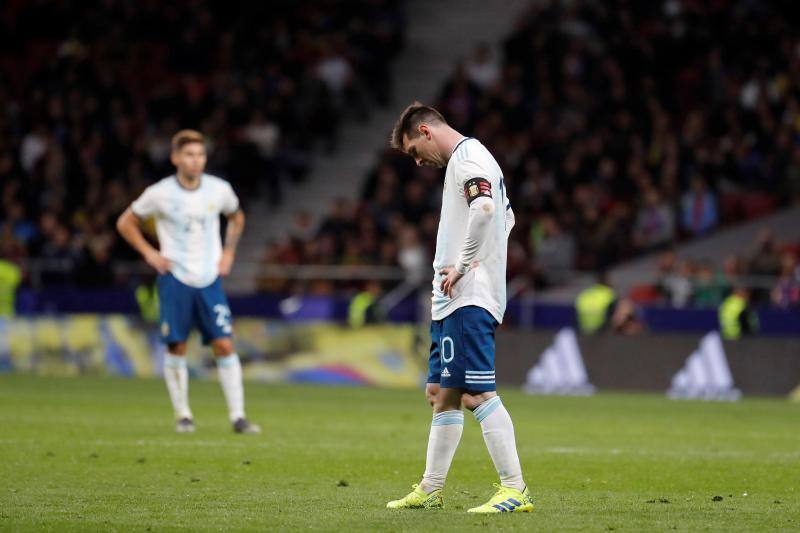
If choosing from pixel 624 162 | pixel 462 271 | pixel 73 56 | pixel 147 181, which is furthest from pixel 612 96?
pixel 462 271

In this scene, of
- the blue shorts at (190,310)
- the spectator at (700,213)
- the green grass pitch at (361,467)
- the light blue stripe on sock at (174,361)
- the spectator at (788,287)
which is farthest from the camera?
the spectator at (700,213)

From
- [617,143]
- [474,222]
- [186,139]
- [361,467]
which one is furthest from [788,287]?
[474,222]

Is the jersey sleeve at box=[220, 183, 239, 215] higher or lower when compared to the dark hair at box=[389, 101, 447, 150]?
higher

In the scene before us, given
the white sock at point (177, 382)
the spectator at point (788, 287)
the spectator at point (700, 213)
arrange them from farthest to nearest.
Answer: the spectator at point (700, 213), the spectator at point (788, 287), the white sock at point (177, 382)

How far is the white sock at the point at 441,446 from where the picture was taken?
8273mm

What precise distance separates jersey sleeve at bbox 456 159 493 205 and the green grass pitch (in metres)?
1.72

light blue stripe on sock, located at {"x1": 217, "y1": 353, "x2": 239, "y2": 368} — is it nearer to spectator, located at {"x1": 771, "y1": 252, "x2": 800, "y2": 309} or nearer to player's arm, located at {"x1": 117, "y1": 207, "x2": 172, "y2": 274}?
player's arm, located at {"x1": 117, "y1": 207, "x2": 172, "y2": 274}

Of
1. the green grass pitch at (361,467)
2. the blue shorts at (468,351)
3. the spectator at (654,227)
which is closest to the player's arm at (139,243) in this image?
the green grass pitch at (361,467)

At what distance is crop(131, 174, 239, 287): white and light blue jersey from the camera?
529 inches

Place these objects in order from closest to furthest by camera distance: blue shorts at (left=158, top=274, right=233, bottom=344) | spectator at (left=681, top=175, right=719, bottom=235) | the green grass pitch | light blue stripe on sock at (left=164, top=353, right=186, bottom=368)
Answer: the green grass pitch < blue shorts at (left=158, top=274, right=233, bottom=344) < light blue stripe on sock at (left=164, top=353, right=186, bottom=368) < spectator at (left=681, top=175, right=719, bottom=235)

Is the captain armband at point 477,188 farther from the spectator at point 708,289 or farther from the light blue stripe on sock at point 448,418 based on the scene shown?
the spectator at point 708,289

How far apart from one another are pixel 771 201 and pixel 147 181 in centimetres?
1230


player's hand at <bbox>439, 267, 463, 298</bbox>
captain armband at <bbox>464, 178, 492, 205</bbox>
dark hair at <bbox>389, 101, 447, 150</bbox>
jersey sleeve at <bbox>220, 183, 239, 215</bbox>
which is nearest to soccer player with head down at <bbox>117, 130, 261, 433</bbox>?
jersey sleeve at <bbox>220, 183, 239, 215</bbox>

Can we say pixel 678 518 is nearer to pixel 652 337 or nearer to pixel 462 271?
pixel 462 271
